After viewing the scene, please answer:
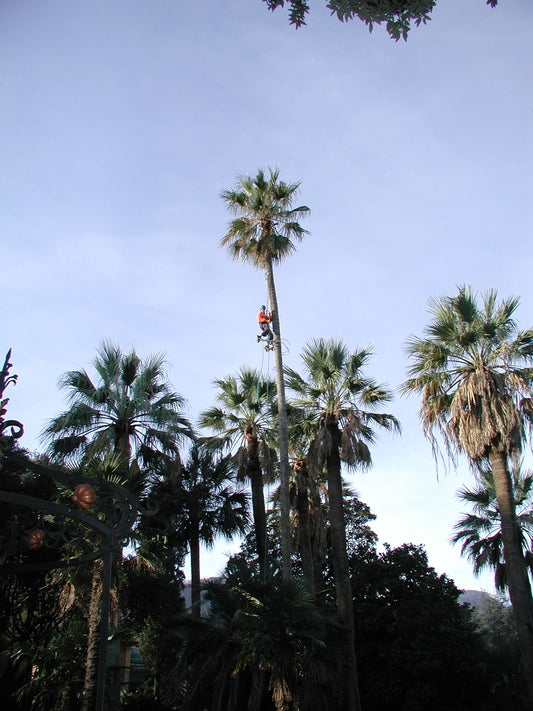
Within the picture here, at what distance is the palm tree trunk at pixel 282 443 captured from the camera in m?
14.8

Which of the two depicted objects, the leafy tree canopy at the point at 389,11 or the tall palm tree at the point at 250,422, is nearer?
the leafy tree canopy at the point at 389,11

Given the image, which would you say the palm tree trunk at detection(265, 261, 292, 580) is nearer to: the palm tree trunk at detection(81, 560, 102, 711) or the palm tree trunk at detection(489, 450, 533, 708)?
the palm tree trunk at detection(81, 560, 102, 711)

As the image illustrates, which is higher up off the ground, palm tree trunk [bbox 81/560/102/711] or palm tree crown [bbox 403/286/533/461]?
palm tree crown [bbox 403/286/533/461]

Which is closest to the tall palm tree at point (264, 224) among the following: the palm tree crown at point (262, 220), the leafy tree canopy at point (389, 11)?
the palm tree crown at point (262, 220)

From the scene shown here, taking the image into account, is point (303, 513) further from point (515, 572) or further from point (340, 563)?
point (515, 572)

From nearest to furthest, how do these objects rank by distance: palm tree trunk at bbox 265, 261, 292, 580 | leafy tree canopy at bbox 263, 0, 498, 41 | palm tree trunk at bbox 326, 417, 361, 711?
leafy tree canopy at bbox 263, 0, 498, 41, palm tree trunk at bbox 265, 261, 292, 580, palm tree trunk at bbox 326, 417, 361, 711

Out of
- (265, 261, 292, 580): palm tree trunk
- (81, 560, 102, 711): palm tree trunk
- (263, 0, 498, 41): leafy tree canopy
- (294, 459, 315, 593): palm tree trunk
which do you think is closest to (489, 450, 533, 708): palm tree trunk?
(265, 261, 292, 580): palm tree trunk

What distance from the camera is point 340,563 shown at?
17734 mm

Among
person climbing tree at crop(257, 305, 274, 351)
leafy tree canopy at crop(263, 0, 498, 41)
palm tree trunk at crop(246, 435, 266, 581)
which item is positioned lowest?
leafy tree canopy at crop(263, 0, 498, 41)

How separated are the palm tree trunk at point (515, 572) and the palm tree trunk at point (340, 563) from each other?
14.4 ft

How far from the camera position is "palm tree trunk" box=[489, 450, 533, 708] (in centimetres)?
1343

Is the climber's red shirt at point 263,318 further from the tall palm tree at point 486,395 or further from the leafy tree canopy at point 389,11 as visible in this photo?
the leafy tree canopy at point 389,11

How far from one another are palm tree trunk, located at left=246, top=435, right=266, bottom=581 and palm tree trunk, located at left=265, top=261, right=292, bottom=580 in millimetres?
4017

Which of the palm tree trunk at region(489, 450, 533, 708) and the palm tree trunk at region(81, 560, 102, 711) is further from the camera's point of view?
the palm tree trunk at region(489, 450, 533, 708)
